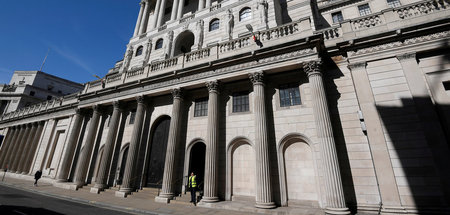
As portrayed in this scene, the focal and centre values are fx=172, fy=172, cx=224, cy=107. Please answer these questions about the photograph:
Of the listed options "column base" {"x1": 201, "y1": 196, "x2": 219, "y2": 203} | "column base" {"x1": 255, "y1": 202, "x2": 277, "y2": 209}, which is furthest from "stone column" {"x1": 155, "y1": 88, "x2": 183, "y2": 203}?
"column base" {"x1": 255, "y1": 202, "x2": 277, "y2": 209}

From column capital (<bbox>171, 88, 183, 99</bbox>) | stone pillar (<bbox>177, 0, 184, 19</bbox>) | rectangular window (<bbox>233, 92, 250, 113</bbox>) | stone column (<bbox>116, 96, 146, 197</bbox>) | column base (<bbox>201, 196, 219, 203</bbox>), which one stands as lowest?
column base (<bbox>201, 196, 219, 203</bbox>)

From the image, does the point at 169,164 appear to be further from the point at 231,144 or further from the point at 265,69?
the point at 265,69

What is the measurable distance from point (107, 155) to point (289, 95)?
15.3 meters

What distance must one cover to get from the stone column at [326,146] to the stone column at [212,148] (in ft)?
18.7

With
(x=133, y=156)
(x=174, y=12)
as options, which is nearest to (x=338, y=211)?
(x=133, y=156)

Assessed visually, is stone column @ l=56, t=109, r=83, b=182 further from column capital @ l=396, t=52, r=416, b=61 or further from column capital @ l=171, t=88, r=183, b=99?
column capital @ l=396, t=52, r=416, b=61

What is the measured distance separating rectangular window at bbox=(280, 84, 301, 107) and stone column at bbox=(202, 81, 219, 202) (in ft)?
14.3

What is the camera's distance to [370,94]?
9.10 meters

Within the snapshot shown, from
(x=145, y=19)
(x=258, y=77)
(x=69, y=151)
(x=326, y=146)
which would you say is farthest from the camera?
(x=145, y=19)

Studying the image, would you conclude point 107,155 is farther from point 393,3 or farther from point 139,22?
point 393,3

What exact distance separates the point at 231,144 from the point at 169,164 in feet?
14.1

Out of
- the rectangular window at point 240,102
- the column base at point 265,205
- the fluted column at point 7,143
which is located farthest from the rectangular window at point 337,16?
the fluted column at point 7,143

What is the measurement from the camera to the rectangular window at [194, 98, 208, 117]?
44.1ft

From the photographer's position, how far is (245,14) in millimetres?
18078
